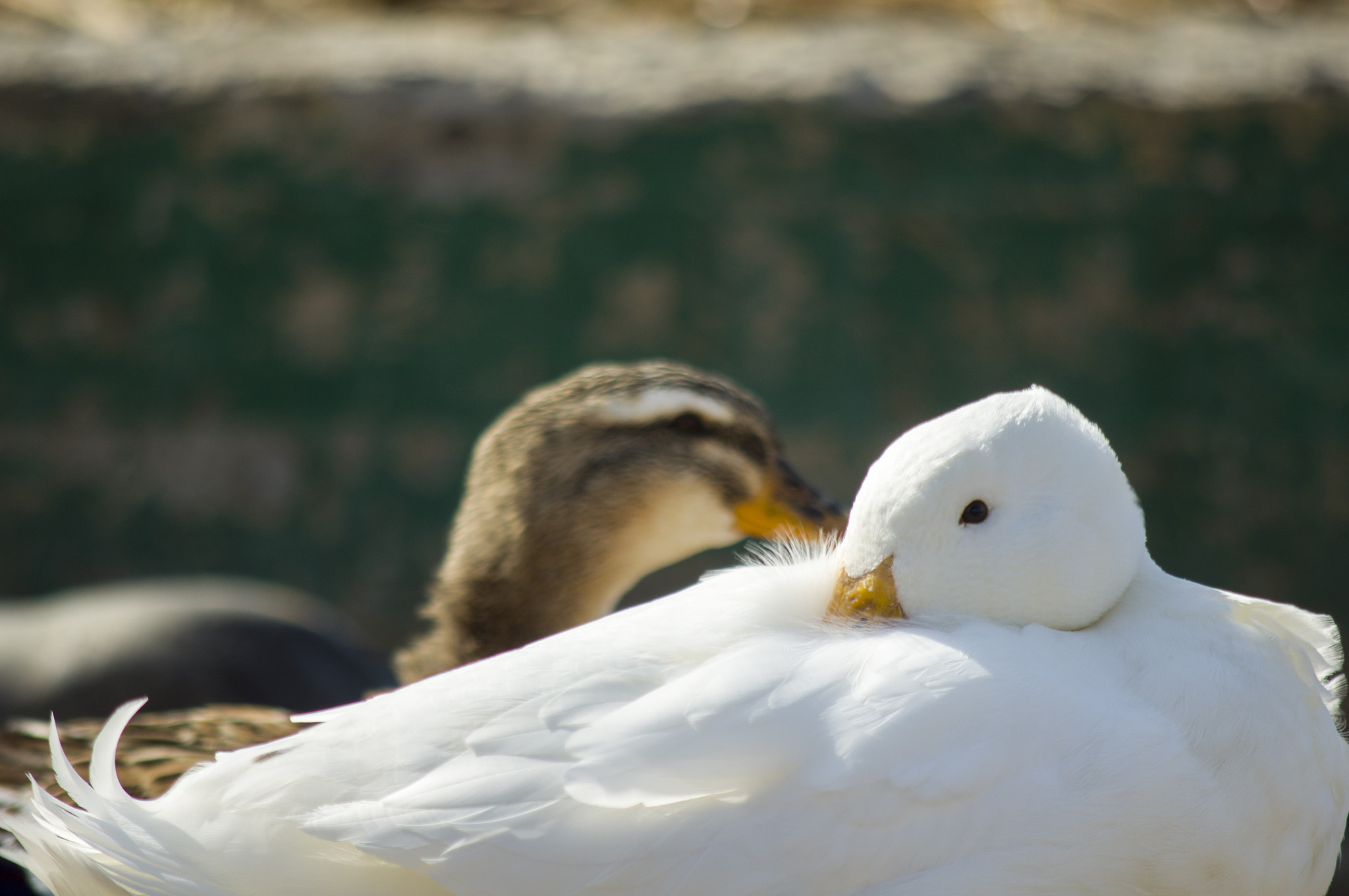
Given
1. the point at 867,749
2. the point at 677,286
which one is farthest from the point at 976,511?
the point at 677,286

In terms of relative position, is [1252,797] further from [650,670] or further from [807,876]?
[650,670]

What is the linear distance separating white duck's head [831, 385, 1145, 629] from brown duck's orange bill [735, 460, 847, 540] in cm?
82

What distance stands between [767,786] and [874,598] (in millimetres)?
250

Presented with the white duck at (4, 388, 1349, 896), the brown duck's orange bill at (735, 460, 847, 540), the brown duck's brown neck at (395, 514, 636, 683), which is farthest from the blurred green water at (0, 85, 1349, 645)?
the white duck at (4, 388, 1349, 896)

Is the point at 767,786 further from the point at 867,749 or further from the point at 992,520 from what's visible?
the point at 992,520

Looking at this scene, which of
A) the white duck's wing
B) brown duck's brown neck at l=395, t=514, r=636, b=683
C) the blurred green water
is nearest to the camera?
the white duck's wing

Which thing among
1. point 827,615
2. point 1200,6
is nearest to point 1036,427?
point 827,615

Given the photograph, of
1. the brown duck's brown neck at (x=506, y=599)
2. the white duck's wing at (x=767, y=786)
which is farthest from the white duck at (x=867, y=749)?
the brown duck's brown neck at (x=506, y=599)

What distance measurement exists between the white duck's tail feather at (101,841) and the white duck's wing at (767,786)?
183 mm

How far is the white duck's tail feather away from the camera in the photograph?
1.15m

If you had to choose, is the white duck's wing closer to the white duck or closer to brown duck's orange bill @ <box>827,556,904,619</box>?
the white duck

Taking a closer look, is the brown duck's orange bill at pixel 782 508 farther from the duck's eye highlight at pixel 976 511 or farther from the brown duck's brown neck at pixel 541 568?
the duck's eye highlight at pixel 976 511

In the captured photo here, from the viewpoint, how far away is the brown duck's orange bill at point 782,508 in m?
2.09

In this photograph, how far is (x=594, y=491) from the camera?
208 centimetres
